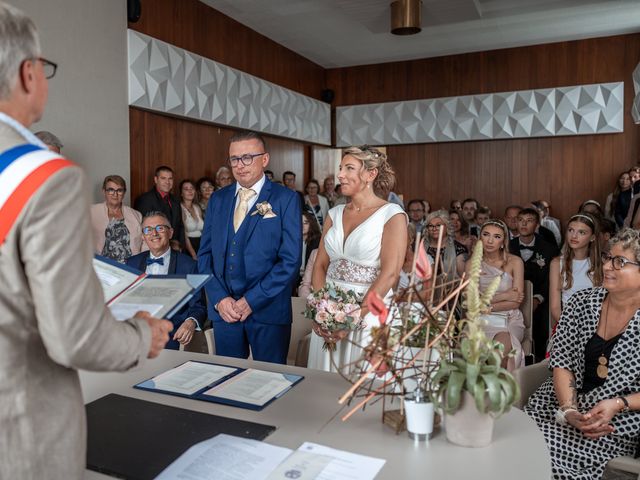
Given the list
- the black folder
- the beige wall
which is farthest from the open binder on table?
the beige wall

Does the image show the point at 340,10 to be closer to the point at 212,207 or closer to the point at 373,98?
the point at 373,98

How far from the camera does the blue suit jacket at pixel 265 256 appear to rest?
3.06 metres

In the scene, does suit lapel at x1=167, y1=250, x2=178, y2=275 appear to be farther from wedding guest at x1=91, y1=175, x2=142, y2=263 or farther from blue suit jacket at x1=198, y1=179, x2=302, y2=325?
wedding guest at x1=91, y1=175, x2=142, y2=263

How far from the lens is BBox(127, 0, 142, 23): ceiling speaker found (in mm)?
6203

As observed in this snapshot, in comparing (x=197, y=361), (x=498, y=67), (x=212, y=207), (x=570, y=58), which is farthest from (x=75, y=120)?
(x=570, y=58)

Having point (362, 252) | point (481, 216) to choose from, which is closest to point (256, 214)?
point (362, 252)

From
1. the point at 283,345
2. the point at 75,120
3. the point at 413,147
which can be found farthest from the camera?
the point at 413,147

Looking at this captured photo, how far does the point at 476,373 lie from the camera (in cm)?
138

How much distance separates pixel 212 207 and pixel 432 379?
2.15m

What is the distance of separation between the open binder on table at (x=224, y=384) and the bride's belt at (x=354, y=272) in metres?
1.17

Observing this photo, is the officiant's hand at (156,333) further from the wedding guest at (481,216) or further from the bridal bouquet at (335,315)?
the wedding guest at (481,216)

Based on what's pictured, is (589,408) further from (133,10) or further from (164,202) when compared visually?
(133,10)

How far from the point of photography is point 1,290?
93cm

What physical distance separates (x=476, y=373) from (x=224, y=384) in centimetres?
92
